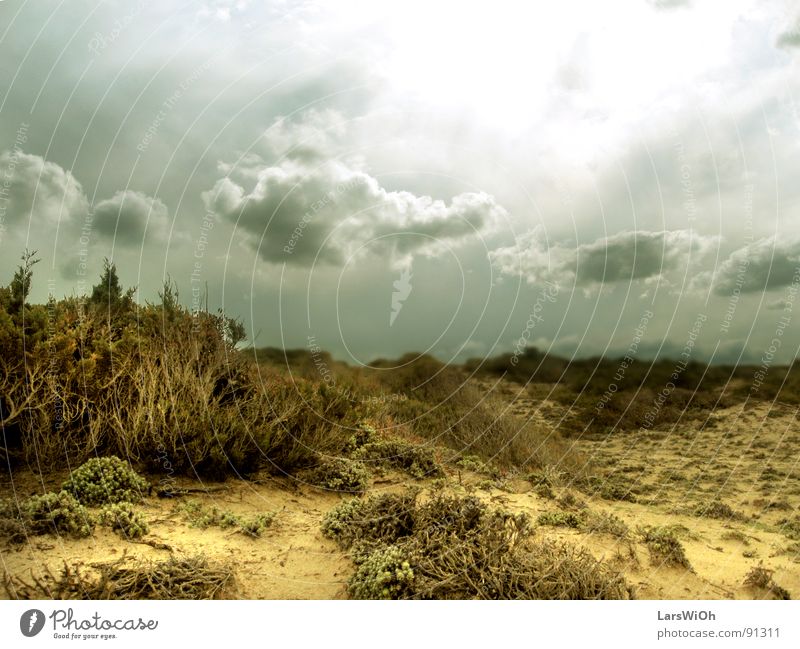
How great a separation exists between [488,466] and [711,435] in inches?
268

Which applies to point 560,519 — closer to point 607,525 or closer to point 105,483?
point 607,525

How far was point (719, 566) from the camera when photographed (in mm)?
6113

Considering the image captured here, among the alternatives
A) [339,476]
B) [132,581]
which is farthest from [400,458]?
[132,581]

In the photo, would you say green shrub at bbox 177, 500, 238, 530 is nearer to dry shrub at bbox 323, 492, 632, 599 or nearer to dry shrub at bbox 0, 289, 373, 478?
dry shrub at bbox 0, 289, 373, 478

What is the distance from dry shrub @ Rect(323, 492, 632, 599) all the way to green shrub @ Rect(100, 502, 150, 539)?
1.95m

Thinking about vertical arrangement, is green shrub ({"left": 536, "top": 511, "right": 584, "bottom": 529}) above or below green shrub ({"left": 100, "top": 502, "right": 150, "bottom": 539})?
below

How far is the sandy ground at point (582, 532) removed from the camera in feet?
17.0

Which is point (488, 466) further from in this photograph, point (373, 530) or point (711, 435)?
point (711, 435)

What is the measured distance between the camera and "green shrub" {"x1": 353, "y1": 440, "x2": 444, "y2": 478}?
8.38m

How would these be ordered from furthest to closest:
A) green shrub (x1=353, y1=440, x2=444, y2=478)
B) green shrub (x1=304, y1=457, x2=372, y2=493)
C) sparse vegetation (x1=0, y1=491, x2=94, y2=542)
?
green shrub (x1=353, y1=440, x2=444, y2=478)
green shrub (x1=304, y1=457, x2=372, y2=493)
sparse vegetation (x1=0, y1=491, x2=94, y2=542)

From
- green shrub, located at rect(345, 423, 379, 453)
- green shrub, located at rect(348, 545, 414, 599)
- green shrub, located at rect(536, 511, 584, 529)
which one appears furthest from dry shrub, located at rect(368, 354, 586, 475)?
green shrub, located at rect(348, 545, 414, 599)

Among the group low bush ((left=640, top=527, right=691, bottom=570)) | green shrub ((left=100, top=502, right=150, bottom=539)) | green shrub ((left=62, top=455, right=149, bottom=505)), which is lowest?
low bush ((left=640, top=527, right=691, bottom=570))

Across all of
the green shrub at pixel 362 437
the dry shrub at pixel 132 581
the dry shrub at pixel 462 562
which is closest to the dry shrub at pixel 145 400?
the green shrub at pixel 362 437
